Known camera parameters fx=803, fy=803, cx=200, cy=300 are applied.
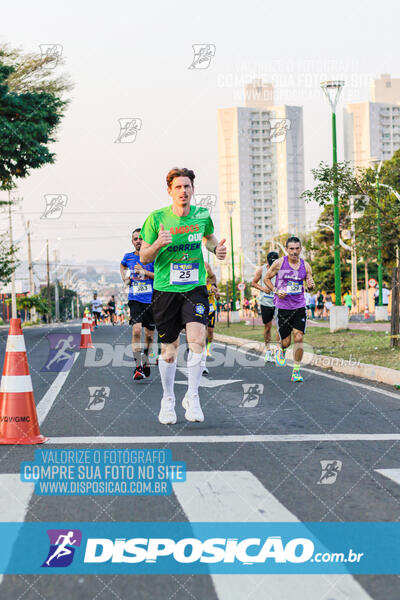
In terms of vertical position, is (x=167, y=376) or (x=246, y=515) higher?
(x=167, y=376)

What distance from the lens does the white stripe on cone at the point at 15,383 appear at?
20.7 ft

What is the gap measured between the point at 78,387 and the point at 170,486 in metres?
5.54

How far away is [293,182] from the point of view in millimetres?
195500

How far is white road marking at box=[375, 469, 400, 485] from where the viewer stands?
4.84 meters

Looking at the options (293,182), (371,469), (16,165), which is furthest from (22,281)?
(293,182)

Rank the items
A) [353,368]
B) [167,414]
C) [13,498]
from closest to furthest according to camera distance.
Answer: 1. [13,498]
2. [167,414]
3. [353,368]

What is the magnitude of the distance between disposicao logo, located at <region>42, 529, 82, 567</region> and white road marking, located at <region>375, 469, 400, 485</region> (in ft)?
6.67

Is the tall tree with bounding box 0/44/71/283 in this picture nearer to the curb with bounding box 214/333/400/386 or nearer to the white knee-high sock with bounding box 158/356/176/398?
the curb with bounding box 214/333/400/386

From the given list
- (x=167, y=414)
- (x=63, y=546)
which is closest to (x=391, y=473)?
(x=63, y=546)

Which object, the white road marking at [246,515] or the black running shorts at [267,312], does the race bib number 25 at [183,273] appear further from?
the black running shorts at [267,312]

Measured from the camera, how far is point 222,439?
618cm

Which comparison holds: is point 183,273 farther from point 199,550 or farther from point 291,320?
point 291,320

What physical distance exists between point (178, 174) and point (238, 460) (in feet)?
9.13

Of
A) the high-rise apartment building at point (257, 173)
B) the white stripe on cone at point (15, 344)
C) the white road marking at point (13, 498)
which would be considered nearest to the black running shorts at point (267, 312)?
the white stripe on cone at point (15, 344)
